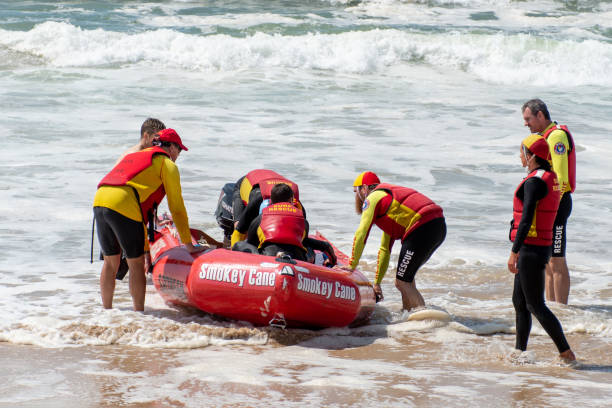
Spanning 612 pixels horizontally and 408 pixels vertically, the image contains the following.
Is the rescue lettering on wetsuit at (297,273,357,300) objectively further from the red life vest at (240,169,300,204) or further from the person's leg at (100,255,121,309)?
the person's leg at (100,255,121,309)

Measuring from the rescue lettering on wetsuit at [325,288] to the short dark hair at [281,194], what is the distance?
83 cm

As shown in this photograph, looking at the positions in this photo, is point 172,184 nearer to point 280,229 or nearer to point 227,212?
point 280,229

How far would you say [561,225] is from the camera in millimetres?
6004

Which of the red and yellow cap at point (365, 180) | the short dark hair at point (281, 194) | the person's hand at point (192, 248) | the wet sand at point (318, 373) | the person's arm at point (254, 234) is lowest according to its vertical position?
the wet sand at point (318, 373)

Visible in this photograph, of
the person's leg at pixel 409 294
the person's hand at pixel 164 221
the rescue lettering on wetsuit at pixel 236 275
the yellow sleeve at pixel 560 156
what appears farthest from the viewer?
the person's hand at pixel 164 221

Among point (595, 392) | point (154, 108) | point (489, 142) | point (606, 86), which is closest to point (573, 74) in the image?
point (606, 86)

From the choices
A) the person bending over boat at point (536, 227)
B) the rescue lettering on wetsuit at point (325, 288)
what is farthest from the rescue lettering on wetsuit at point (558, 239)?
the rescue lettering on wetsuit at point (325, 288)

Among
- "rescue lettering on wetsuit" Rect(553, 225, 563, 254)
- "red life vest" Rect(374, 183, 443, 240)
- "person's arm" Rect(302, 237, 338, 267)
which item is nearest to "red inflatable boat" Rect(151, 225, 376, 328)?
"red life vest" Rect(374, 183, 443, 240)

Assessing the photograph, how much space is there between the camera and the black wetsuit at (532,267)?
471cm

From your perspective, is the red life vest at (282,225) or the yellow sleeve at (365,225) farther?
the red life vest at (282,225)

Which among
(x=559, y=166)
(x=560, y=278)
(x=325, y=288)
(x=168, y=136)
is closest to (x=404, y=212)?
(x=325, y=288)

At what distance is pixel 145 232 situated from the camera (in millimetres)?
5781

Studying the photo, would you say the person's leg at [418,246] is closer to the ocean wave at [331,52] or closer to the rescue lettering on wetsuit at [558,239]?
the rescue lettering on wetsuit at [558,239]

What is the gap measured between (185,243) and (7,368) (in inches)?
65.9
